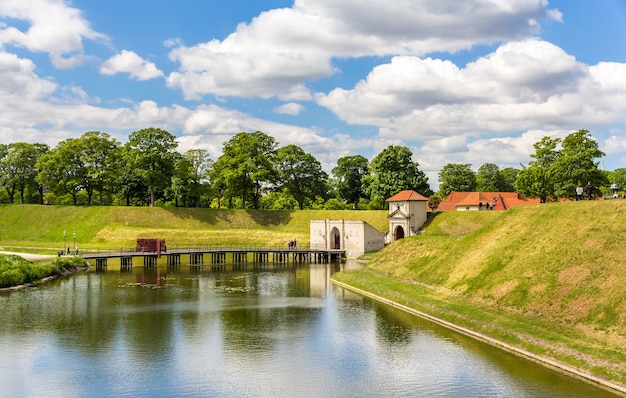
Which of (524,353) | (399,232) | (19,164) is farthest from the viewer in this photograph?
(19,164)

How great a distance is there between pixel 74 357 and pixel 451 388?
2164 cm

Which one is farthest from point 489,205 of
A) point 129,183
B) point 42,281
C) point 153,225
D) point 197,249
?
point 42,281

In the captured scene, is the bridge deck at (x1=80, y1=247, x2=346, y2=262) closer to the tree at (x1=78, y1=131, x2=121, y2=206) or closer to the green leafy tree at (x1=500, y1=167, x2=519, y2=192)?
the tree at (x1=78, y1=131, x2=121, y2=206)

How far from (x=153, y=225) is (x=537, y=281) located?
265 feet

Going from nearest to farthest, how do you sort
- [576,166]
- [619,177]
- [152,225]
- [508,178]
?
[576,166] < [152,225] < [508,178] < [619,177]

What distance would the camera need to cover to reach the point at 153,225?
108 metres

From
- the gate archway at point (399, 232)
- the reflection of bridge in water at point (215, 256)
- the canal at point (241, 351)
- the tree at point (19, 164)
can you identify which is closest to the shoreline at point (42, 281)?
the canal at point (241, 351)

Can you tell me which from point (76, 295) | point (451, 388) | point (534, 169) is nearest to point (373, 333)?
point (451, 388)

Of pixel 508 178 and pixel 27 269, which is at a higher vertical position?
pixel 508 178

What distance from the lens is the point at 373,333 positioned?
38938mm

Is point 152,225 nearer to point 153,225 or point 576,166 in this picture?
point 153,225

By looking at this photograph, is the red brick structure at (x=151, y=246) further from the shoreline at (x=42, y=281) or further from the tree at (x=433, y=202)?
the tree at (x=433, y=202)

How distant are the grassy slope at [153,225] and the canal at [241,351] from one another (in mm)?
45967

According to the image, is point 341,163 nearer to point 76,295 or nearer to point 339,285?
point 339,285
